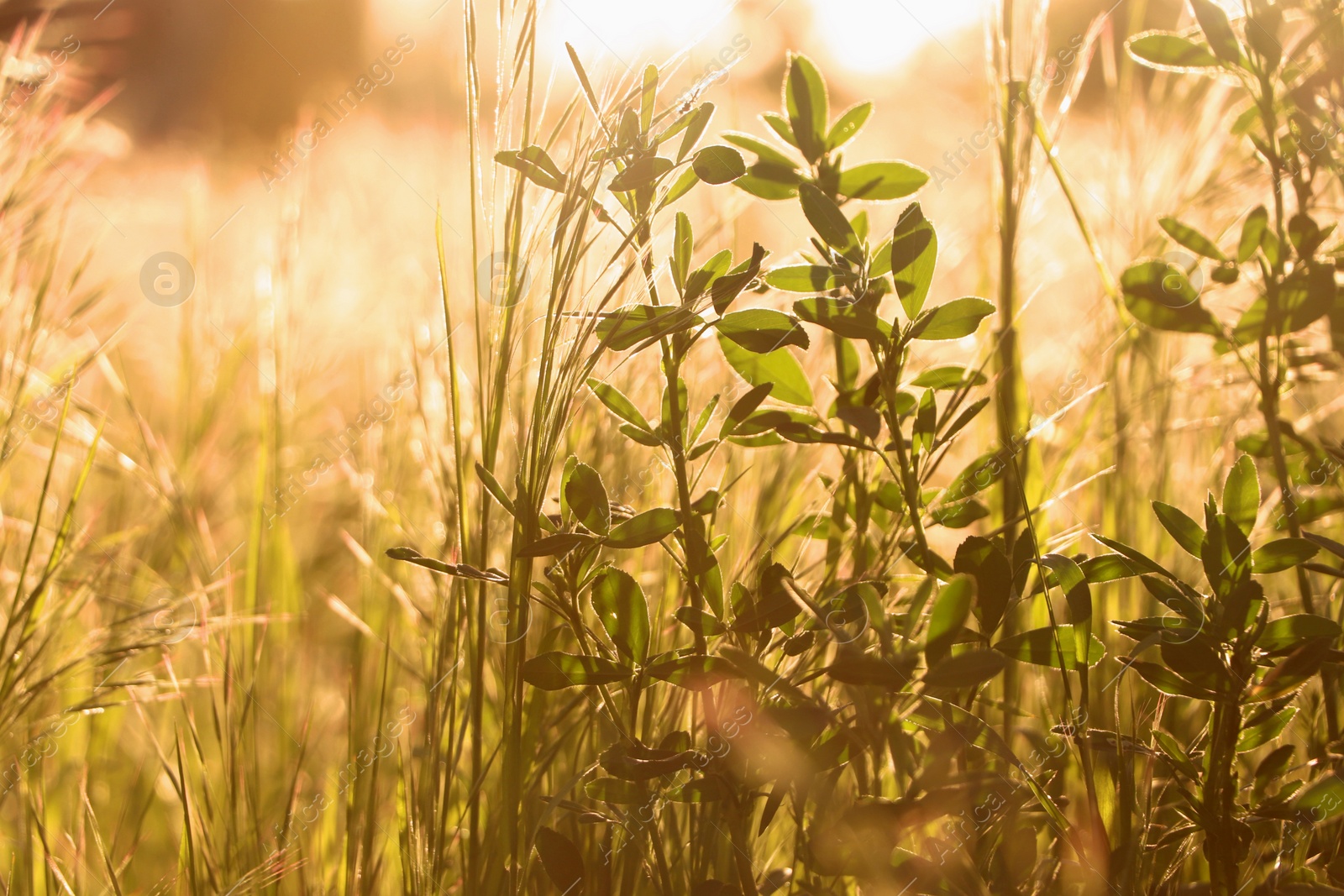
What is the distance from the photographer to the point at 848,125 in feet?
1.58

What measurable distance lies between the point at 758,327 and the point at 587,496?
106 mm

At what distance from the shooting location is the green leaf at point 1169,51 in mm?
527

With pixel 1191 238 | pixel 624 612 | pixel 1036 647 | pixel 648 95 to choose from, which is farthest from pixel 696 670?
pixel 1191 238

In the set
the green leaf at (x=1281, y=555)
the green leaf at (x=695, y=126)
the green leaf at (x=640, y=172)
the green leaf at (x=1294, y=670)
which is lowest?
the green leaf at (x=1294, y=670)

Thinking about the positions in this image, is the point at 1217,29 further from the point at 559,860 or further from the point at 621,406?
the point at 559,860

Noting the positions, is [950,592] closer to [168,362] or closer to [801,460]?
[801,460]

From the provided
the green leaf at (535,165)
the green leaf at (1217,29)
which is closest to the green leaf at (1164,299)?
the green leaf at (1217,29)

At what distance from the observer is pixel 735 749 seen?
407mm

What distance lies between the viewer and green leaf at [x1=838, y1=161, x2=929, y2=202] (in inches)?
18.9

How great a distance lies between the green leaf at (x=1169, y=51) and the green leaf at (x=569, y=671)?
0.43 metres

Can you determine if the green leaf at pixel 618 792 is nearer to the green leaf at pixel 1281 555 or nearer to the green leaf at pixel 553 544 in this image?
the green leaf at pixel 553 544

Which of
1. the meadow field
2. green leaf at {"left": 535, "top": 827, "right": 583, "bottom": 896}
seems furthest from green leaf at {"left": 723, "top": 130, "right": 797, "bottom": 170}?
green leaf at {"left": 535, "top": 827, "right": 583, "bottom": 896}

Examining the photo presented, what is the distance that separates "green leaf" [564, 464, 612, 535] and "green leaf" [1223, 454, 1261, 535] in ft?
0.90

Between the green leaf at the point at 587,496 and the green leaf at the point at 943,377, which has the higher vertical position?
the green leaf at the point at 943,377
